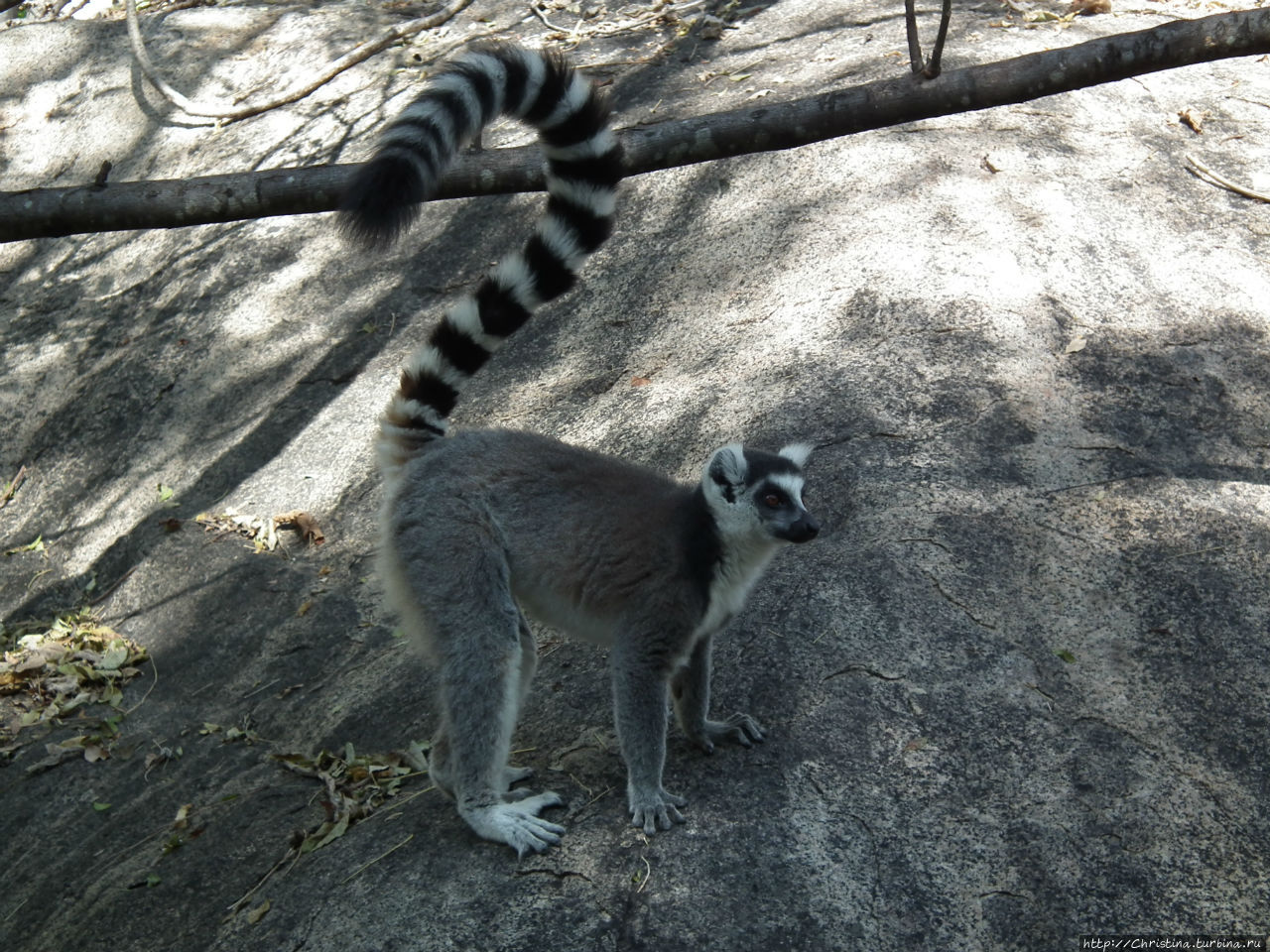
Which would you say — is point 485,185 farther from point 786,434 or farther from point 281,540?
point 281,540

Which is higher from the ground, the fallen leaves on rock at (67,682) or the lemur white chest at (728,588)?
the lemur white chest at (728,588)

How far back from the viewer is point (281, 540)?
21.6 feet

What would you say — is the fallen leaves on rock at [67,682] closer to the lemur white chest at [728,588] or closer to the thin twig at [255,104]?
the lemur white chest at [728,588]

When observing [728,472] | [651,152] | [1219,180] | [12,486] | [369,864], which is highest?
[651,152]

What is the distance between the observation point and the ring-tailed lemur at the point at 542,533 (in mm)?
3570

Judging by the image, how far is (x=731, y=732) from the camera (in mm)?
3895

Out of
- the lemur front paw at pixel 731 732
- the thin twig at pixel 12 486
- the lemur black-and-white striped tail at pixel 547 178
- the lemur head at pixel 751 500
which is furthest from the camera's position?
the thin twig at pixel 12 486

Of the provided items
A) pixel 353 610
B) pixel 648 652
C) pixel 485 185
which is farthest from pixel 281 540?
pixel 648 652

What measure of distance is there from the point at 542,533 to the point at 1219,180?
5659mm

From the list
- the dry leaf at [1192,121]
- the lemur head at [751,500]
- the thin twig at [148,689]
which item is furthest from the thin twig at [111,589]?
the dry leaf at [1192,121]

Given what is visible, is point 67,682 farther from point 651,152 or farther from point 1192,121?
point 1192,121

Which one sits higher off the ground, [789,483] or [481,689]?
[789,483]

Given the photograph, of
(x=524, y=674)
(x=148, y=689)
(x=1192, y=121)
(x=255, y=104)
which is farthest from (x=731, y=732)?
(x=255, y=104)

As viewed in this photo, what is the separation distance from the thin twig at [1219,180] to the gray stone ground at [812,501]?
5.5 inches
